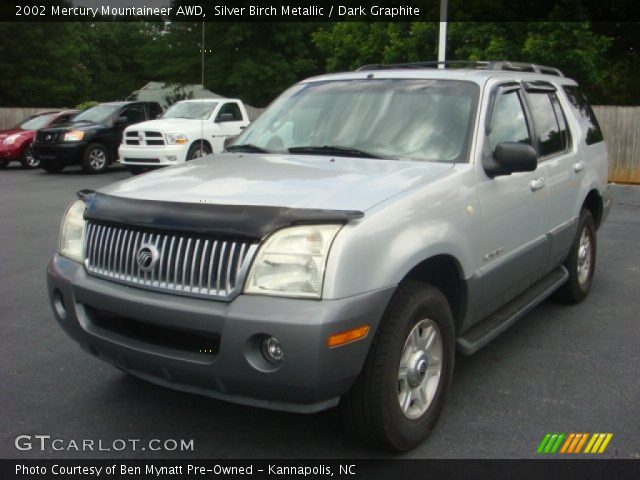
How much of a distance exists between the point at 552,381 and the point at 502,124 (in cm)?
162

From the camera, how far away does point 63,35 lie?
146ft

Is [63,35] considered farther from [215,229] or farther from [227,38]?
[215,229]

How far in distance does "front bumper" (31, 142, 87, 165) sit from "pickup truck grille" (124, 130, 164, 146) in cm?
210

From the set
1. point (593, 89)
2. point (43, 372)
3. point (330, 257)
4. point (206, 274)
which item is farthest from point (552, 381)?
point (593, 89)

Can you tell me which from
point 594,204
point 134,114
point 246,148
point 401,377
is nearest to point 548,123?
point 594,204

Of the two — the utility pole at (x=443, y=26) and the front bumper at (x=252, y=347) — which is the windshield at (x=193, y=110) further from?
the front bumper at (x=252, y=347)

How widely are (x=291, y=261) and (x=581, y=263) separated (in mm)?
3828

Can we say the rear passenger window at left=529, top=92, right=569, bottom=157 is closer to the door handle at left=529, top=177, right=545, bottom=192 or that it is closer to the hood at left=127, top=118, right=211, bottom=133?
the door handle at left=529, top=177, right=545, bottom=192

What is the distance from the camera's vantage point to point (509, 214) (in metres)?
4.28

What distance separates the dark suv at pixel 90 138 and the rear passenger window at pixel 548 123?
14.5m

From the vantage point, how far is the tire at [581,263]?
5.75 m

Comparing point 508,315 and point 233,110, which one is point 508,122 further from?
point 233,110

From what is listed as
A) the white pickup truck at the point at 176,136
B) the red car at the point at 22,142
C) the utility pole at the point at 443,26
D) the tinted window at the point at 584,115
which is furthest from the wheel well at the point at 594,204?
the red car at the point at 22,142

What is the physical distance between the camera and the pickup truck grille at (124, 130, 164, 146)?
51.2ft
